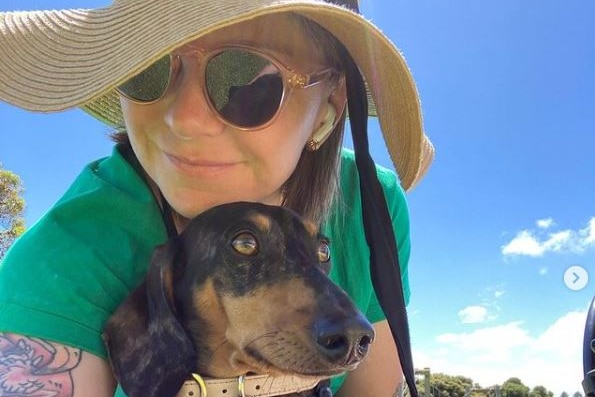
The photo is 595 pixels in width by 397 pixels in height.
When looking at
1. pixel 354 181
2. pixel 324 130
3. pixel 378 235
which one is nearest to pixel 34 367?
pixel 378 235

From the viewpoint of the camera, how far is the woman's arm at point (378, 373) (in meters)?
2.96

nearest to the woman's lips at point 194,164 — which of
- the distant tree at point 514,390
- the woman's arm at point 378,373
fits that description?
the woman's arm at point 378,373

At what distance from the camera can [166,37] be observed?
1.76m

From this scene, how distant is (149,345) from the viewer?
81.4 inches

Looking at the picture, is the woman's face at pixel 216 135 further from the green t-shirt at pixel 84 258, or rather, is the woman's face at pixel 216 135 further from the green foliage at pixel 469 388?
the green foliage at pixel 469 388

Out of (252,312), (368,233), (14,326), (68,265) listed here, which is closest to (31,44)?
(68,265)

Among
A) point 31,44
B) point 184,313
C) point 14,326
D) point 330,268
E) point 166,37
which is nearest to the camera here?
point 166,37

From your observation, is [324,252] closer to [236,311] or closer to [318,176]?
[318,176]

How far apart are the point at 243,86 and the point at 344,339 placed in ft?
2.74

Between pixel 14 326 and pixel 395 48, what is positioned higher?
pixel 395 48

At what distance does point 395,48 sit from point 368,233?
656mm

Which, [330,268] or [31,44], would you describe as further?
[330,268]

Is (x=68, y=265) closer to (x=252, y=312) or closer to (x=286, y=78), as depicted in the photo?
(x=252, y=312)

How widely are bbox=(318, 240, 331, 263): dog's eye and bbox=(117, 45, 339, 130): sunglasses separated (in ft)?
1.83
